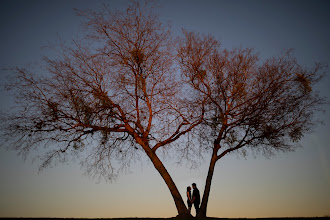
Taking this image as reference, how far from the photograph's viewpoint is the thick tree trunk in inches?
455

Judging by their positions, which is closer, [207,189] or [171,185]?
[171,185]

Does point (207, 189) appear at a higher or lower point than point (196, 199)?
higher

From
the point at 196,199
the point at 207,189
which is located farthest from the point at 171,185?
the point at 207,189

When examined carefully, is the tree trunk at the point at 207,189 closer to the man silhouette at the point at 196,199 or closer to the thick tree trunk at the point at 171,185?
the man silhouette at the point at 196,199

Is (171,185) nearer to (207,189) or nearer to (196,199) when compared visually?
(196,199)

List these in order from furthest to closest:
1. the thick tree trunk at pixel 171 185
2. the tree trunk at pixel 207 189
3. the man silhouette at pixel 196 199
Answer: the man silhouette at pixel 196 199 < the tree trunk at pixel 207 189 < the thick tree trunk at pixel 171 185

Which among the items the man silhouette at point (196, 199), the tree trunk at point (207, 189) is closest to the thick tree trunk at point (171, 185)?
the tree trunk at point (207, 189)

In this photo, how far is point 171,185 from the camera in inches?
473

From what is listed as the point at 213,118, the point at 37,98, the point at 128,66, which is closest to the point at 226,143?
the point at 213,118

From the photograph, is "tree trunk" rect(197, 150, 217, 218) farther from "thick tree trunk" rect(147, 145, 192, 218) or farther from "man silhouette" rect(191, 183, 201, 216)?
"thick tree trunk" rect(147, 145, 192, 218)

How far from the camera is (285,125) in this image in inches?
512

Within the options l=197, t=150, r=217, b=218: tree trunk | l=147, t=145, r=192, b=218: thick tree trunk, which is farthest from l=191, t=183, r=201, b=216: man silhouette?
l=147, t=145, r=192, b=218: thick tree trunk

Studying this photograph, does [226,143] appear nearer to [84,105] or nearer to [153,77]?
[153,77]

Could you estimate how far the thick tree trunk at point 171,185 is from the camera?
11.6 metres
